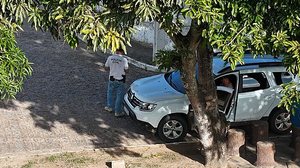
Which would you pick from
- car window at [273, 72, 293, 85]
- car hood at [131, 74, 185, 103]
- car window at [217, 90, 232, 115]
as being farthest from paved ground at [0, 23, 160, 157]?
car window at [273, 72, 293, 85]

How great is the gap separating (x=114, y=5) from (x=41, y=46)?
11.4m

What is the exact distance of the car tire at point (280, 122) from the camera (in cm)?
1033

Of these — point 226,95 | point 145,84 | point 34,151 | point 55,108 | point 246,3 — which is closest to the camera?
point 246,3

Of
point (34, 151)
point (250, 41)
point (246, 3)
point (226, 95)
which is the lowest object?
point (34, 151)

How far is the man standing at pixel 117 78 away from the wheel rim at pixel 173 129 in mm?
1500

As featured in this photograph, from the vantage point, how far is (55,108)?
11.5 m

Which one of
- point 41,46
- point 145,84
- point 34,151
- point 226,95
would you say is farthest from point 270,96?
point 41,46

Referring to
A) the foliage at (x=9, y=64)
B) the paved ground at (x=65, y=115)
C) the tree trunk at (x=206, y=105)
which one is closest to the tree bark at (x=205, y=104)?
the tree trunk at (x=206, y=105)

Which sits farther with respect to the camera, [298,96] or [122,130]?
[122,130]

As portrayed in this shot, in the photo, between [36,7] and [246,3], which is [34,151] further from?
[246,3]

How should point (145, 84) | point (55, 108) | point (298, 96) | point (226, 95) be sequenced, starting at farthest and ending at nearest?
1. point (55, 108)
2. point (145, 84)
3. point (226, 95)
4. point (298, 96)

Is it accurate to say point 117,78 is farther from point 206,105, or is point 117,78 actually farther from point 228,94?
point 206,105

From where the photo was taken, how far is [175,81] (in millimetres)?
10508

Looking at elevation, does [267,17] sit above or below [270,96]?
above
